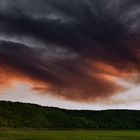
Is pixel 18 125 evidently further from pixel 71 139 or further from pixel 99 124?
pixel 71 139

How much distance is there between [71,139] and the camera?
73688mm

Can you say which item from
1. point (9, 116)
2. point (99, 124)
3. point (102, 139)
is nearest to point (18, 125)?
point (9, 116)

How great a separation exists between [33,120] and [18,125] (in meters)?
19.0

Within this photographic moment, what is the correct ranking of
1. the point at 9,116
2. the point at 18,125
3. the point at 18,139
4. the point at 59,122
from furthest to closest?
the point at 59,122, the point at 9,116, the point at 18,125, the point at 18,139

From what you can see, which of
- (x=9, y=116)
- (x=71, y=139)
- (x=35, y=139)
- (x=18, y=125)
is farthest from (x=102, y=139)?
(x=9, y=116)

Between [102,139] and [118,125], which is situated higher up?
[118,125]

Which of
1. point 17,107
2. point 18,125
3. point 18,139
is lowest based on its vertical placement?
point 18,139

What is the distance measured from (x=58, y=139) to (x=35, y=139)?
3.80m

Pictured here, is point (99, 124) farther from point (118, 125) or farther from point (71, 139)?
point (71, 139)

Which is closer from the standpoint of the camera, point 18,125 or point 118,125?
point 18,125

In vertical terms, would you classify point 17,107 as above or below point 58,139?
above

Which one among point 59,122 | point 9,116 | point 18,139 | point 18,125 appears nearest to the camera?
point 18,139

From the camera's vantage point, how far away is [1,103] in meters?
198

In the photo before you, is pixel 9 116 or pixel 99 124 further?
pixel 99 124
